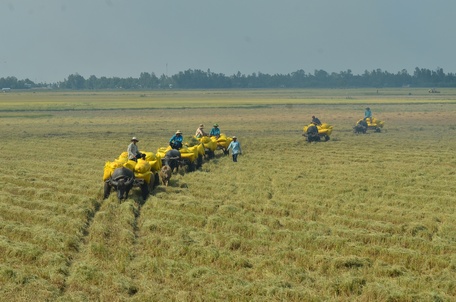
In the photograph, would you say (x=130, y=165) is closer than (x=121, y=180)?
No

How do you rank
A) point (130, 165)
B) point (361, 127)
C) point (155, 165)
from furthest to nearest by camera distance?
point (361, 127)
point (155, 165)
point (130, 165)

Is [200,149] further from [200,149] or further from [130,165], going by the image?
[130,165]

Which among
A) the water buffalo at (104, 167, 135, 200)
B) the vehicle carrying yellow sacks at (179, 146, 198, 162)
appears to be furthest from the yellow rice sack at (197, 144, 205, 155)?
the water buffalo at (104, 167, 135, 200)

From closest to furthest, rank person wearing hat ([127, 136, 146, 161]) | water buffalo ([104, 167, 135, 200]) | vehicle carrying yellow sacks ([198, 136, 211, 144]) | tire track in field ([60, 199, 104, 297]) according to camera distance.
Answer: tire track in field ([60, 199, 104, 297])
water buffalo ([104, 167, 135, 200])
person wearing hat ([127, 136, 146, 161])
vehicle carrying yellow sacks ([198, 136, 211, 144])

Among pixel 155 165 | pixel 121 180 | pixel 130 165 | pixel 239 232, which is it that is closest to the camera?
pixel 239 232

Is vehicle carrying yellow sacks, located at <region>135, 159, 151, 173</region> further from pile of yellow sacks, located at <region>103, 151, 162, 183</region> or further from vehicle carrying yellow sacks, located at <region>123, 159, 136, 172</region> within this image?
vehicle carrying yellow sacks, located at <region>123, 159, 136, 172</region>

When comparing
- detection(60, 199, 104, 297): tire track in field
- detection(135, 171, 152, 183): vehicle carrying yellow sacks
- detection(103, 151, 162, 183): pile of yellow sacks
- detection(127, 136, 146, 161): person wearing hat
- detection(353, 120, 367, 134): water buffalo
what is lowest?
detection(353, 120, 367, 134): water buffalo

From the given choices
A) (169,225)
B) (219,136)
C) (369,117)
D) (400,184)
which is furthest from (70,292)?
(369,117)

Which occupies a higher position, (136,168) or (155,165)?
(136,168)

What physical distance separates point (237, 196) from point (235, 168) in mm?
5832

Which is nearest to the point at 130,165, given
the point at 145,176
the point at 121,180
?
the point at 145,176

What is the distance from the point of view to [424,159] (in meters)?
25.2

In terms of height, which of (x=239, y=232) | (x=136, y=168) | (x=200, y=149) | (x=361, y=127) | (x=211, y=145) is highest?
(x=136, y=168)

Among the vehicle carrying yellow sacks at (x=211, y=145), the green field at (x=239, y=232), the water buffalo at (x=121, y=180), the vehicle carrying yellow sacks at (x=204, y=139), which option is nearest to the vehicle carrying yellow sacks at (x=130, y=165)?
the water buffalo at (x=121, y=180)
